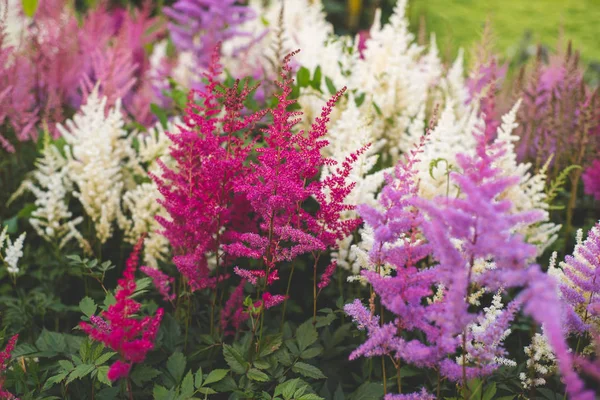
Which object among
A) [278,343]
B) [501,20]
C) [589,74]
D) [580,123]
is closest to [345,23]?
[589,74]

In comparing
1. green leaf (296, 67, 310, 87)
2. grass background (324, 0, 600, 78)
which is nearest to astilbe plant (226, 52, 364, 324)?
green leaf (296, 67, 310, 87)

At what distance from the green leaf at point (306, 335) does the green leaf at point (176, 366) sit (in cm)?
37

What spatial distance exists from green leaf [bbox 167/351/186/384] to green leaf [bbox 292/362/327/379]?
0.36 meters

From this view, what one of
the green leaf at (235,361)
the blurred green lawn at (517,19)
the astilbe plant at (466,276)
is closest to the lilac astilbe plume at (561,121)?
the astilbe plant at (466,276)

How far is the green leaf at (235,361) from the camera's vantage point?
5.68 feet

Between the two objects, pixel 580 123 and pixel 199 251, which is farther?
pixel 580 123

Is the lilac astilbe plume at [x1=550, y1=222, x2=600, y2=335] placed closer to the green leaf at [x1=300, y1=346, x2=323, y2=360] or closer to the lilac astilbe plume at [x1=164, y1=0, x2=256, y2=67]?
the green leaf at [x1=300, y1=346, x2=323, y2=360]

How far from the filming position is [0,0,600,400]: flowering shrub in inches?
54.7

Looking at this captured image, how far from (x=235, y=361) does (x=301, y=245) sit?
0.41m

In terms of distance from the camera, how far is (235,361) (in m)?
1.76

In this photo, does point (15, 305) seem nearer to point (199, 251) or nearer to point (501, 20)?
point (199, 251)

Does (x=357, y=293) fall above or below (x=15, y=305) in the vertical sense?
above

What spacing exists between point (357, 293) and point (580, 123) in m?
1.42

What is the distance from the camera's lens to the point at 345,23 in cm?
840
